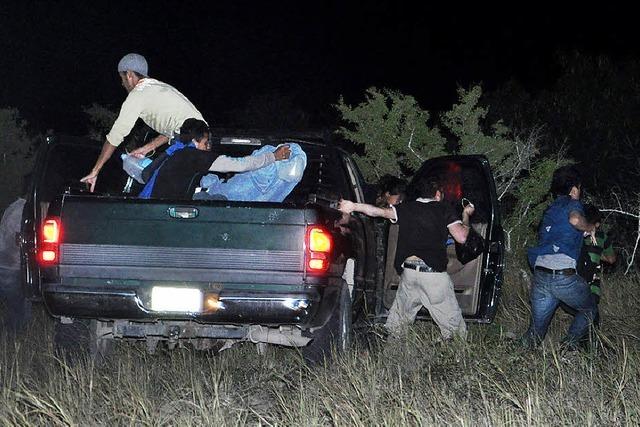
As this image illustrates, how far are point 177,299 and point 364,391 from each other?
1.69m

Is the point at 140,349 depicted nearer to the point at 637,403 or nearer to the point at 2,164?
the point at 637,403

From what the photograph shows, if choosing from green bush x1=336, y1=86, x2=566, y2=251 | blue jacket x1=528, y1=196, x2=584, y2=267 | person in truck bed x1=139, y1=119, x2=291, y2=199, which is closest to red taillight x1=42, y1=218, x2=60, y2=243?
person in truck bed x1=139, y1=119, x2=291, y2=199

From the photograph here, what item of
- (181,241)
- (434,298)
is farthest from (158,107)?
(434,298)

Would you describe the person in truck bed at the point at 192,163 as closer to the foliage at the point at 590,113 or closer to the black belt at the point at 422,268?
the black belt at the point at 422,268

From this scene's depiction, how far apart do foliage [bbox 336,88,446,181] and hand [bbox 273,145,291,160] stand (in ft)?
17.4

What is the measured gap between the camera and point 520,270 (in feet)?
38.9

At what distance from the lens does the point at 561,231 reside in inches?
333

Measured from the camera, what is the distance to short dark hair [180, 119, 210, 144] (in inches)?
331

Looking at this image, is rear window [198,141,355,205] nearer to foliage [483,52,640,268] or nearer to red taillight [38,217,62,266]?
red taillight [38,217,62,266]

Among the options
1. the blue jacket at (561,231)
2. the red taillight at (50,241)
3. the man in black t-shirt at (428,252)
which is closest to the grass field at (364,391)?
the man in black t-shirt at (428,252)

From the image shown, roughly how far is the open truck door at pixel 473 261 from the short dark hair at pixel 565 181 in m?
0.46

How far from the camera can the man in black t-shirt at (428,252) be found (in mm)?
8352

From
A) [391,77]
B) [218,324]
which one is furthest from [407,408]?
[391,77]

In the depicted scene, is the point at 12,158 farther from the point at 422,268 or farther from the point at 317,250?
the point at 317,250
